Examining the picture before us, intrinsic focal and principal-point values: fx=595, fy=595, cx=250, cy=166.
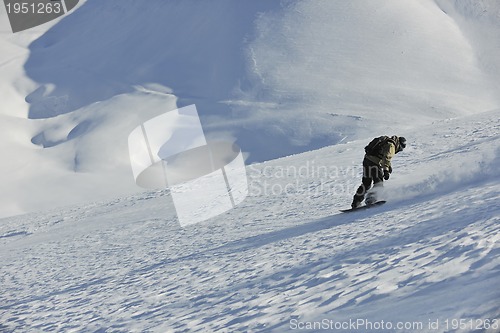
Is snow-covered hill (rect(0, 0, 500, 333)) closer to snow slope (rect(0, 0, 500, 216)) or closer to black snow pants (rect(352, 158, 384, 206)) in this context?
snow slope (rect(0, 0, 500, 216))

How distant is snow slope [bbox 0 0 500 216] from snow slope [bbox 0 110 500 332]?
1520 centimetres

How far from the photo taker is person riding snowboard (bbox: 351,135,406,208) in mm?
8477

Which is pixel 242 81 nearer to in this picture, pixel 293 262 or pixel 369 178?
pixel 369 178

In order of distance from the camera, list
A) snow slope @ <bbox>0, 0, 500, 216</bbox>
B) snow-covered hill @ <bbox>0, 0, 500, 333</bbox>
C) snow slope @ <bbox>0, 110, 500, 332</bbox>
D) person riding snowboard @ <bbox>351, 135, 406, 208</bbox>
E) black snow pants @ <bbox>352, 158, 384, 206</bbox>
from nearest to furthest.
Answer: snow slope @ <bbox>0, 110, 500, 332</bbox> < snow-covered hill @ <bbox>0, 0, 500, 333</bbox> < person riding snowboard @ <bbox>351, 135, 406, 208</bbox> < black snow pants @ <bbox>352, 158, 384, 206</bbox> < snow slope @ <bbox>0, 0, 500, 216</bbox>

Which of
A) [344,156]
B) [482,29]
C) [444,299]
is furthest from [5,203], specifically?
[482,29]

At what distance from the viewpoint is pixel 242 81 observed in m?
34.2

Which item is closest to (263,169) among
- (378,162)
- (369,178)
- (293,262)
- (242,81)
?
(369,178)

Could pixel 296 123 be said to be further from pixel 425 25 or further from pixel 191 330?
pixel 191 330

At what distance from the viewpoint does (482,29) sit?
1421 inches

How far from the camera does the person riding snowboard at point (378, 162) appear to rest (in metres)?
8.48

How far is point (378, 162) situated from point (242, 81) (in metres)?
26.2

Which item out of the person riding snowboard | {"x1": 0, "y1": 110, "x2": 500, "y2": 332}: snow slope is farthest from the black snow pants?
{"x1": 0, "y1": 110, "x2": 500, "y2": 332}: snow slope

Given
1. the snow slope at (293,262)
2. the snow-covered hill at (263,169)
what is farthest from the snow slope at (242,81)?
the snow slope at (293,262)

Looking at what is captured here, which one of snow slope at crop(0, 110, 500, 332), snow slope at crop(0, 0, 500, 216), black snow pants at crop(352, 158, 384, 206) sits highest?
snow slope at crop(0, 0, 500, 216)
